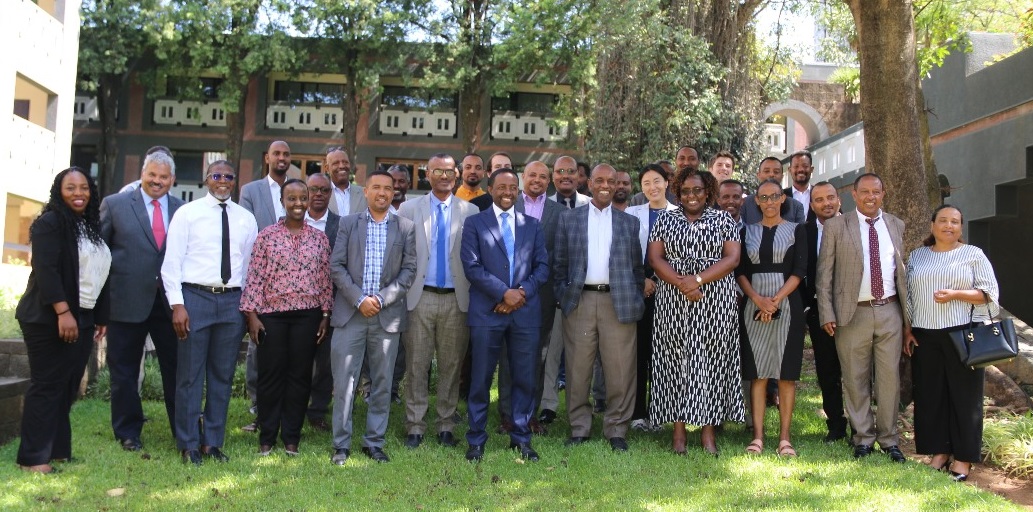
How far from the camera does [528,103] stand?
31.6 m

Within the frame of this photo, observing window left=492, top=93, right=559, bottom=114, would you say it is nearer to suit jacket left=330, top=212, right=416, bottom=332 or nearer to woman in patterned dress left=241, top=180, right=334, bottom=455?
suit jacket left=330, top=212, right=416, bottom=332

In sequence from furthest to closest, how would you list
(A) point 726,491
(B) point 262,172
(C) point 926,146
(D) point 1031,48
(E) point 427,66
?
(B) point 262,172 → (E) point 427,66 → (D) point 1031,48 → (C) point 926,146 → (A) point 726,491

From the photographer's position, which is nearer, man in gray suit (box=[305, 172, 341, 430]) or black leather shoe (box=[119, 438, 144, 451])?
black leather shoe (box=[119, 438, 144, 451])

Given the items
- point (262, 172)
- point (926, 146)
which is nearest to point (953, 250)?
point (926, 146)

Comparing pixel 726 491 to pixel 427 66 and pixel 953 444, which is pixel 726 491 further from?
pixel 427 66

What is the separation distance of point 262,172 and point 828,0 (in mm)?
20428

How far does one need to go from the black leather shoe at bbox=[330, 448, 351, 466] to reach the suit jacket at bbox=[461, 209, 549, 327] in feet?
4.26

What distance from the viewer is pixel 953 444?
6.50 m

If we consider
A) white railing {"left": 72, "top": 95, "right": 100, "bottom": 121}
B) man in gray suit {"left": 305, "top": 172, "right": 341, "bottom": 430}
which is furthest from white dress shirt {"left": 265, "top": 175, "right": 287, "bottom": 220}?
white railing {"left": 72, "top": 95, "right": 100, "bottom": 121}

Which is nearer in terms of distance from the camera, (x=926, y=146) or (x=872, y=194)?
(x=872, y=194)

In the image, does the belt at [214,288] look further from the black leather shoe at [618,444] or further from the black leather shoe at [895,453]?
the black leather shoe at [895,453]

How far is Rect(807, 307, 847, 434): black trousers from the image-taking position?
289 inches

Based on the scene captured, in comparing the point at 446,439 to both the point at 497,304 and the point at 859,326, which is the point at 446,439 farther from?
the point at 859,326

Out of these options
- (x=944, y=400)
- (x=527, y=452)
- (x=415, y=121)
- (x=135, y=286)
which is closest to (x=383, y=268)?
(x=527, y=452)
